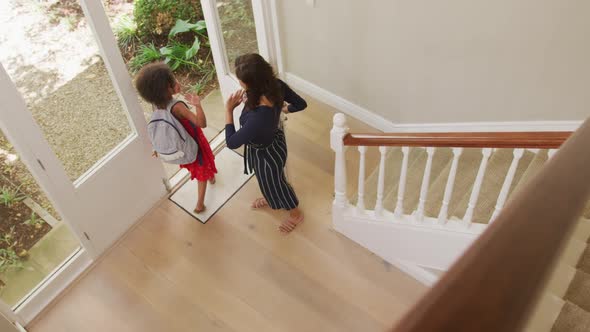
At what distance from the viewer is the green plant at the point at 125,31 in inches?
198

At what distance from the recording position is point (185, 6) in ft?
17.1

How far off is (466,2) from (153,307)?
276 centimetres

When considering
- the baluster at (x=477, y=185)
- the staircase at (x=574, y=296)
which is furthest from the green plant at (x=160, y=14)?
the staircase at (x=574, y=296)

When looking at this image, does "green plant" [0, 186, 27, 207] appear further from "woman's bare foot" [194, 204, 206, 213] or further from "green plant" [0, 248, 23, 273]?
"woman's bare foot" [194, 204, 206, 213]

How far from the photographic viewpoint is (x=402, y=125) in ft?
12.7

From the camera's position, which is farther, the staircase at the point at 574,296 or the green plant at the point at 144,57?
the green plant at the point at 144,57

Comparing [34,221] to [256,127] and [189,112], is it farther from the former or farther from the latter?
[256,127]

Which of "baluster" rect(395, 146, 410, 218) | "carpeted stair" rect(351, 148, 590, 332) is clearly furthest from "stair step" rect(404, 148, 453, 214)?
"baluster" rect(395, 146, 410, 218)

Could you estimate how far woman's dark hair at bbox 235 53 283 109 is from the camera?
2.49 m

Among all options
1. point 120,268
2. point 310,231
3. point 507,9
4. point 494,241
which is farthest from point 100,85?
point 494,241

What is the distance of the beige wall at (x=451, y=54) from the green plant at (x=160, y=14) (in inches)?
65.1

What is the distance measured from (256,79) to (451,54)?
4.89 feet

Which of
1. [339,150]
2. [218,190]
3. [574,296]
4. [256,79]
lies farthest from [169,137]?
[574,296]

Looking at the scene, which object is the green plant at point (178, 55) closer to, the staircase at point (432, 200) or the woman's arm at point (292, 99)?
the staircase at point (432, 200)
